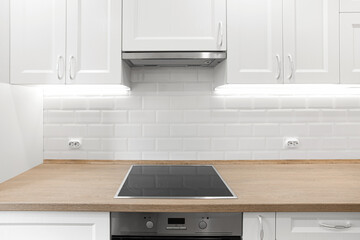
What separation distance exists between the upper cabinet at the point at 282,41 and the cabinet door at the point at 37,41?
94 centimetres

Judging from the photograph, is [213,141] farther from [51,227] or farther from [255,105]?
[51,227]

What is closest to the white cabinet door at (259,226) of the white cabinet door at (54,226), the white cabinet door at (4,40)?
the white cabinet door at (54,226)

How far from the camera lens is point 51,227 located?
53.8 inches

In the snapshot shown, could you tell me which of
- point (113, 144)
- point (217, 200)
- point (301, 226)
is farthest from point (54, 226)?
point (301, 226)

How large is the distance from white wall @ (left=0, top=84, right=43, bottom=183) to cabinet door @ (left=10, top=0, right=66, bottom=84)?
13 centimetres

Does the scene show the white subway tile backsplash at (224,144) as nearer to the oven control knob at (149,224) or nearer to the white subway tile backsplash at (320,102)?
the white subway tile backsplash at (320,102)

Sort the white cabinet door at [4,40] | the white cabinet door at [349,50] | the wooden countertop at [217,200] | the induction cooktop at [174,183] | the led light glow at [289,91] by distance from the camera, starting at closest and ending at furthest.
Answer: the wooden countertop at [217,200], the induction cooktop at [174,183], the white cabinet door at [4,40], the white cabinet door at [349,50], the led light glow at [289,91]

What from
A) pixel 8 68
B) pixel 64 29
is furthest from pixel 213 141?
pixel 8 68

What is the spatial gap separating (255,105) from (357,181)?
0.76 meters

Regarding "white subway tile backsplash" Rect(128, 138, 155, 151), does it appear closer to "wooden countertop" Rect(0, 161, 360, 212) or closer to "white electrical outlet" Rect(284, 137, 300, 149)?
"wooden countertop" Rect(0, 161, 360, 212)

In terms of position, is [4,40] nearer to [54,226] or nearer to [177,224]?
[54,226]

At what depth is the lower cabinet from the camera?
53.6 inches

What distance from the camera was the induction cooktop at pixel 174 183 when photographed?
144 cm

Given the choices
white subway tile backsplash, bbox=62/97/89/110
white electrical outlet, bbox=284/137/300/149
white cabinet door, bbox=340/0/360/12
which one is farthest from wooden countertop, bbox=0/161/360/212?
white cabinet door, bbox=340/0/360/12
